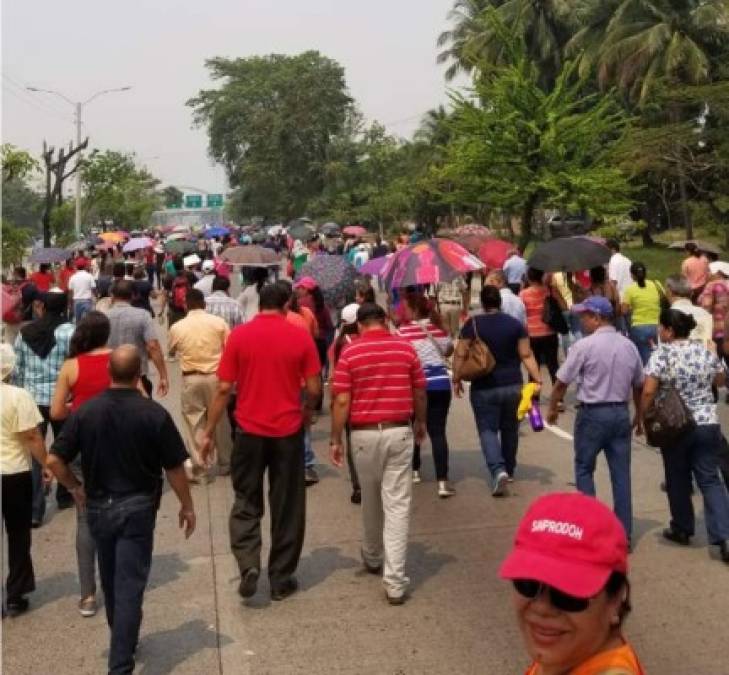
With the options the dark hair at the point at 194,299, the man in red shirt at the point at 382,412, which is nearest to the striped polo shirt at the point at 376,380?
the man in red shirt at the point at 382,412

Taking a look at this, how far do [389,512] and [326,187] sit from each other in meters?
67.5

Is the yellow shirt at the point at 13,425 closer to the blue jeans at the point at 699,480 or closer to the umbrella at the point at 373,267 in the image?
the blue jeans at the point at 699,480

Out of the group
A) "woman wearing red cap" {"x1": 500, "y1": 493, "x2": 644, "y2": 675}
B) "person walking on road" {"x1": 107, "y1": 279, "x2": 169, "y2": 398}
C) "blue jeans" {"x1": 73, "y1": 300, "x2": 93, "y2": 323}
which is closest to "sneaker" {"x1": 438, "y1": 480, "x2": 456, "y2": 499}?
"person walking on road" {"x1": 107, "y1": 279, "x2": 169, "y2": 398}

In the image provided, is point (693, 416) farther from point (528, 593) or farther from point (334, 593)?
point (528, 593)

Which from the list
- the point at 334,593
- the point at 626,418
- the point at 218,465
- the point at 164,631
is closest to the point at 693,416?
the point at 626,418

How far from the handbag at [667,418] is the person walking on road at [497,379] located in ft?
5.33

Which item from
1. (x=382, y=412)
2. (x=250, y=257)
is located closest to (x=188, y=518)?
(x=382, y=412)

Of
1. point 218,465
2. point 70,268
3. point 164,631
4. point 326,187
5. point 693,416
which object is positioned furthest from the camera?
point 326,187

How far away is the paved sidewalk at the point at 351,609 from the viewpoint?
5.16m

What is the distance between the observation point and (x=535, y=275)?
37.0 ft

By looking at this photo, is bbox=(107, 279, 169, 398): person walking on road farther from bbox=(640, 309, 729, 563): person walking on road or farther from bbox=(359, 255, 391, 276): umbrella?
bbox=(359, 255, 391, 276): umbrella

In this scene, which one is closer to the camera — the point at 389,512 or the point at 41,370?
the point at 389,512

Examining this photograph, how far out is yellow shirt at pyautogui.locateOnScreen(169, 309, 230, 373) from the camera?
8625 mm

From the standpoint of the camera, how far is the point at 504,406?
8.08 m
